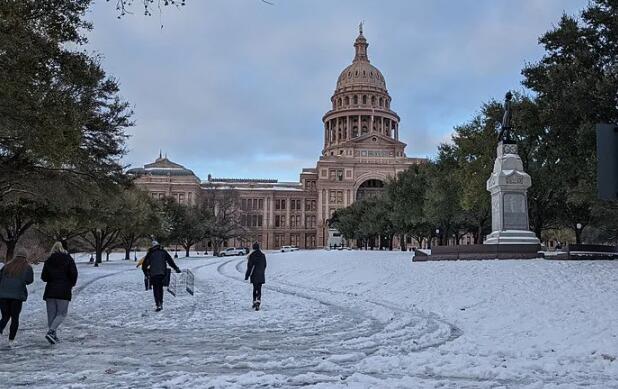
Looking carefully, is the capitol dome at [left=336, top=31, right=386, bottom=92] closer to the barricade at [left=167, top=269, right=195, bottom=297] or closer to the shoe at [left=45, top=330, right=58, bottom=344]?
the barricade at [left=167, top=269, right=195, bottom=297]

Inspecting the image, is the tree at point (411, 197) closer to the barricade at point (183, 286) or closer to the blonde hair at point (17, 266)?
the barricade at point (183, 286)

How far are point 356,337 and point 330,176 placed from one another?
419 ft

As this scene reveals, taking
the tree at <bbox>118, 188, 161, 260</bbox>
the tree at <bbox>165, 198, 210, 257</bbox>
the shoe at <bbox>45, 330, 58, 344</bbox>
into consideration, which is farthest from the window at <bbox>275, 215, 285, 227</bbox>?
the shoe at <bbox>45, 330, 58, 344</bbox>

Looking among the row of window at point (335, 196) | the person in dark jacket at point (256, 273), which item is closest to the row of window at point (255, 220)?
the row of window at point (335, 196)

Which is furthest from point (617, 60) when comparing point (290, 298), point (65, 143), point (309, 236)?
point (309, 236)

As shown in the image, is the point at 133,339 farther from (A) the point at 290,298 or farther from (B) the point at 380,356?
(A) the point at 290,298

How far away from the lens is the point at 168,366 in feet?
26.3

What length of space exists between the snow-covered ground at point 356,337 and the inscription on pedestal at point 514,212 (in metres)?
5.86

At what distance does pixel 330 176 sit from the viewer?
13800 cm

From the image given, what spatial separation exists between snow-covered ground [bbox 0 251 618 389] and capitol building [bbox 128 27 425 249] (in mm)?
112913

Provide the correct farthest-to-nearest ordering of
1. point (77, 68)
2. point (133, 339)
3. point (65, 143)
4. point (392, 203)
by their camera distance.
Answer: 1. point (392, 203)
2. point (77, 68)
3. point (65, 143)
4. point (133, 339)

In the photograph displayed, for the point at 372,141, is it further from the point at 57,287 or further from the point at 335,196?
the point at 57,287

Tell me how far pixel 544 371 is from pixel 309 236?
13916cm

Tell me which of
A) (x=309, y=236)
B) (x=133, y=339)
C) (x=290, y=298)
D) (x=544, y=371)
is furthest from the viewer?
(x=309, y=236)
